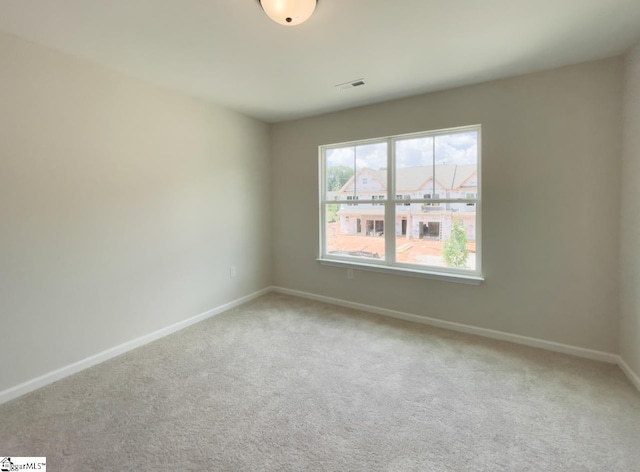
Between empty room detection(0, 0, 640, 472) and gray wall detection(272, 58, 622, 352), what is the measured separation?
0.02 meters

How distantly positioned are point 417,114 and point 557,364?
102 inches

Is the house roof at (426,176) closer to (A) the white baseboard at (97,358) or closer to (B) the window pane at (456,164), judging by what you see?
(B) the window pane at (456,164)

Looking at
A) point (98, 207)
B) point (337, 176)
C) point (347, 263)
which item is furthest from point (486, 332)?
point (98, 207)

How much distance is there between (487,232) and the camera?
2705 millimetres

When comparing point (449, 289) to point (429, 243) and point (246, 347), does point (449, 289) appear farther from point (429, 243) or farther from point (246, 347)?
point (246, 347)

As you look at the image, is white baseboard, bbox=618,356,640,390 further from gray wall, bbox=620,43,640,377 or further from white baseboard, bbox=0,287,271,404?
white baseboard, bbox=0,287,271,404

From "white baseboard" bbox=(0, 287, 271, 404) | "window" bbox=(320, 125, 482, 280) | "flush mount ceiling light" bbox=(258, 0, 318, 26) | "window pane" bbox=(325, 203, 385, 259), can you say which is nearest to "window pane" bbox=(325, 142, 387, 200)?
"window" bbox=(320, 125, 482, 280)

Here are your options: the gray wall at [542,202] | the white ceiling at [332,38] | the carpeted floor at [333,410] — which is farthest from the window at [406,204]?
the carpeted floor at [333,410]

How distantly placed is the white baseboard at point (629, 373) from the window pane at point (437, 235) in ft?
4.02

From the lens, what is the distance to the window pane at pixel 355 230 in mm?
3441

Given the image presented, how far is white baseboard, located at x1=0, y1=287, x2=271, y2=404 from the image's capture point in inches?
76.3

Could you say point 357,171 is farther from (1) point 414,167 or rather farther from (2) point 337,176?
(1) point 414,167

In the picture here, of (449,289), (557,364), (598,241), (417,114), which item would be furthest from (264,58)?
(557,364)

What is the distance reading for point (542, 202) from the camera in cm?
246
